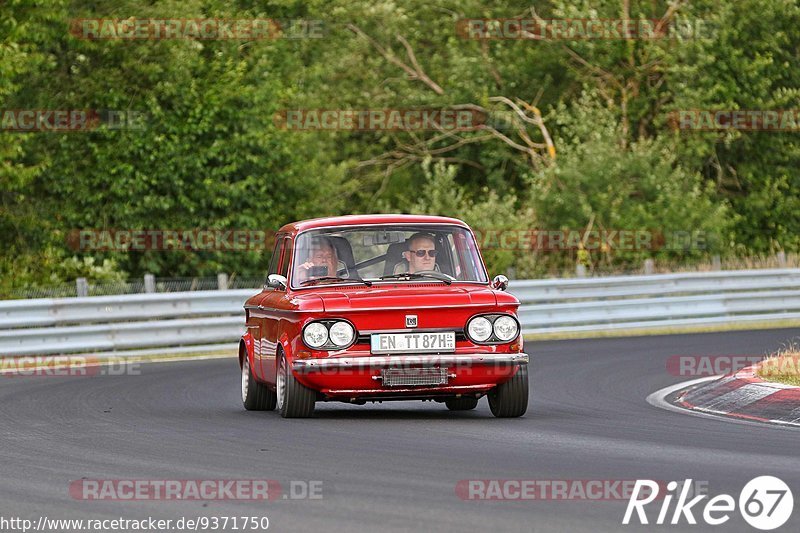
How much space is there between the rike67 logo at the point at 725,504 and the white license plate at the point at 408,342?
3.79 m

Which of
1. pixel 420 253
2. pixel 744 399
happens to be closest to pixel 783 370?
pixel 744 399

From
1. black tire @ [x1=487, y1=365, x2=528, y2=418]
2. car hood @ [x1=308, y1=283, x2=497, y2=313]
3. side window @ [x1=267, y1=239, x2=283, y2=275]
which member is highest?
side window @ [x1=267, y1=239, x2=283, y2=275]

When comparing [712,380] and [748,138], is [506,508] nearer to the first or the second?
[712,380]

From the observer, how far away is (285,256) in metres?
13.8

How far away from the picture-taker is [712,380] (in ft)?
50.9

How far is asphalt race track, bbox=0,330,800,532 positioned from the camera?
7621mm

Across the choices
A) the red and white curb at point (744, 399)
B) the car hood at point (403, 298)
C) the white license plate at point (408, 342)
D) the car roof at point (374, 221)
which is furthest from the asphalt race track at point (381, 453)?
the car roof at point (374, 221)

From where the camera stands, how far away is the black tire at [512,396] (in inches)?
485

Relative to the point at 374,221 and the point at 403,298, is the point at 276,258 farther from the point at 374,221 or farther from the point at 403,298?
the point at 403,298

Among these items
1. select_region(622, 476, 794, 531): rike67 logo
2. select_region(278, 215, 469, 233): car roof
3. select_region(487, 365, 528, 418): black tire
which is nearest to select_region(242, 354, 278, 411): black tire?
select_region(278, 215, 469, 233): car roof

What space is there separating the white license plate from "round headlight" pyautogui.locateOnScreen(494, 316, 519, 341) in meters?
0.42

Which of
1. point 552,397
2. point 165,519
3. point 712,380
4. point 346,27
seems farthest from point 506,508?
point 346,27

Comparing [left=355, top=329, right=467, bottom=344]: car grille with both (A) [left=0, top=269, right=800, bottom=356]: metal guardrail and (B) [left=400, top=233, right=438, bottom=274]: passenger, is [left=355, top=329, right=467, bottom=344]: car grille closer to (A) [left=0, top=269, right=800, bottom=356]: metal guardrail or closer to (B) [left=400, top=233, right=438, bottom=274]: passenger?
(B) [left=400, top=233, right=438, bottom=274]: passenger

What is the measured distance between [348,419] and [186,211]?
2793 cm
